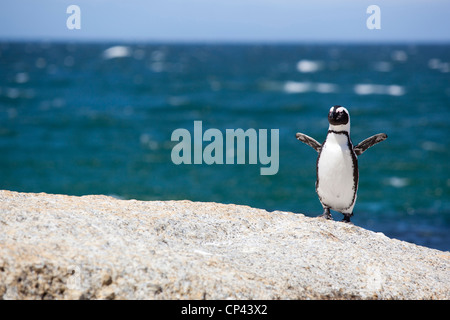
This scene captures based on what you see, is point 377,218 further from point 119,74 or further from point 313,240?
point 119,74

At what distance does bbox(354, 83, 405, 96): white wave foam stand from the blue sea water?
4.0 inches

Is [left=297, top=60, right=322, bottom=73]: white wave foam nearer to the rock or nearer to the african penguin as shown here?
the african penguin

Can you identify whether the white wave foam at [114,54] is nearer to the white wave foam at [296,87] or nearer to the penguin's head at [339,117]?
the white wave foam at [296,87]

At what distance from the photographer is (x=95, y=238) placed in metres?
4.00

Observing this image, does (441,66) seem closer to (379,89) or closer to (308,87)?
(379,89)


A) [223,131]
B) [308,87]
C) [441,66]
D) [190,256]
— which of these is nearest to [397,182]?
[223,131]

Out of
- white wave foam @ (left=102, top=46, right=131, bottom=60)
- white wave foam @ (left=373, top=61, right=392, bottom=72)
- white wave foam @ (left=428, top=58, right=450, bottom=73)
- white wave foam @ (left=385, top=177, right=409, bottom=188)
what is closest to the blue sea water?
white wave foam @ (left=385, top=177, right=409, bottom=188)

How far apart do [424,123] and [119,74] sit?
95.4 ft

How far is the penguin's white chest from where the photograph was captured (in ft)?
18.1

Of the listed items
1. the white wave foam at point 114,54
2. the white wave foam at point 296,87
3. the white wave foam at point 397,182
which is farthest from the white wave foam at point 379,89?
the white wave foam at point 114,54

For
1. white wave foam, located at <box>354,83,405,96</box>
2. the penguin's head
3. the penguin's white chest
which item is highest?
white wave foam, located at <box>354,83,405,96</box>

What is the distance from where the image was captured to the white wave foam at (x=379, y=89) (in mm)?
38041
